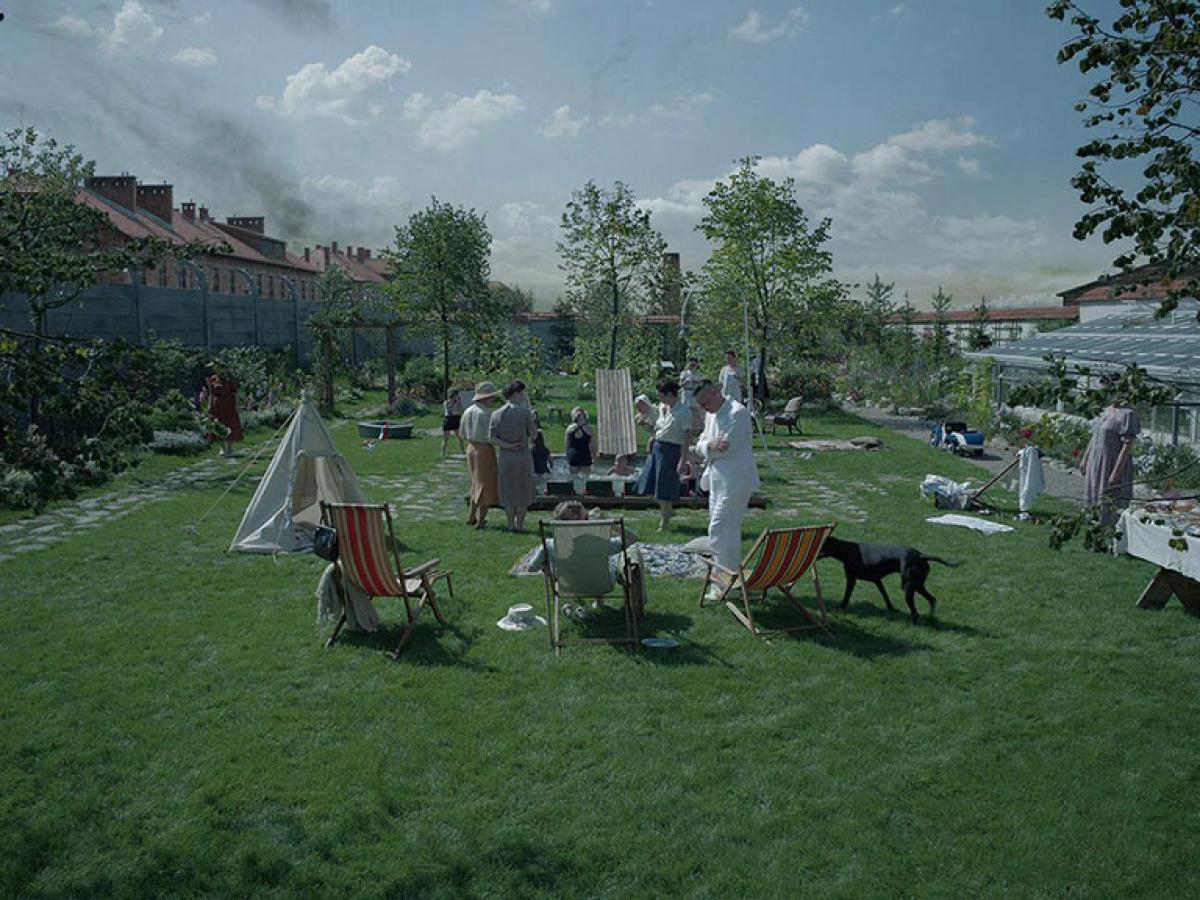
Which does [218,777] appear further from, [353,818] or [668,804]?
[668,804]

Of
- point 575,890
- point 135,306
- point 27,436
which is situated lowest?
point 575,890

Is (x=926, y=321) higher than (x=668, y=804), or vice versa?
(x=926, y=321)

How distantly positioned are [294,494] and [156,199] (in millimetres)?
39654

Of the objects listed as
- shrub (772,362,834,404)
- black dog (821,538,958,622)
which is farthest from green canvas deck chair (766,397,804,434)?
black dog (821,538,958,622)

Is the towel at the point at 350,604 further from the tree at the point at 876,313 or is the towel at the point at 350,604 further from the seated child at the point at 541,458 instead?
the tree at the point at 876,313

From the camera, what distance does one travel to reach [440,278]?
90.9 feet

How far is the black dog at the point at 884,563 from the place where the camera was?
733 centimetres

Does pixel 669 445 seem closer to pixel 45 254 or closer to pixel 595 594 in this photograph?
pixel 595 594

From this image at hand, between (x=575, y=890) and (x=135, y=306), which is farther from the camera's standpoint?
(x=135, y=306)

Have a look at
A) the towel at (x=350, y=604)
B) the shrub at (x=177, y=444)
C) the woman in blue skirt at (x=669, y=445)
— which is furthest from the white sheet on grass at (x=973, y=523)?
the shrub at (x=177, y=444)

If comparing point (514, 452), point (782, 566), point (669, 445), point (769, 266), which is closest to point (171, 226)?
point (769, 266)

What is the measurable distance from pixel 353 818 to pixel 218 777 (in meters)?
0.87

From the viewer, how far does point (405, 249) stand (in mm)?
28391

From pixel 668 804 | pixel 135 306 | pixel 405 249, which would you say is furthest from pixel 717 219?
pixel 668 804
